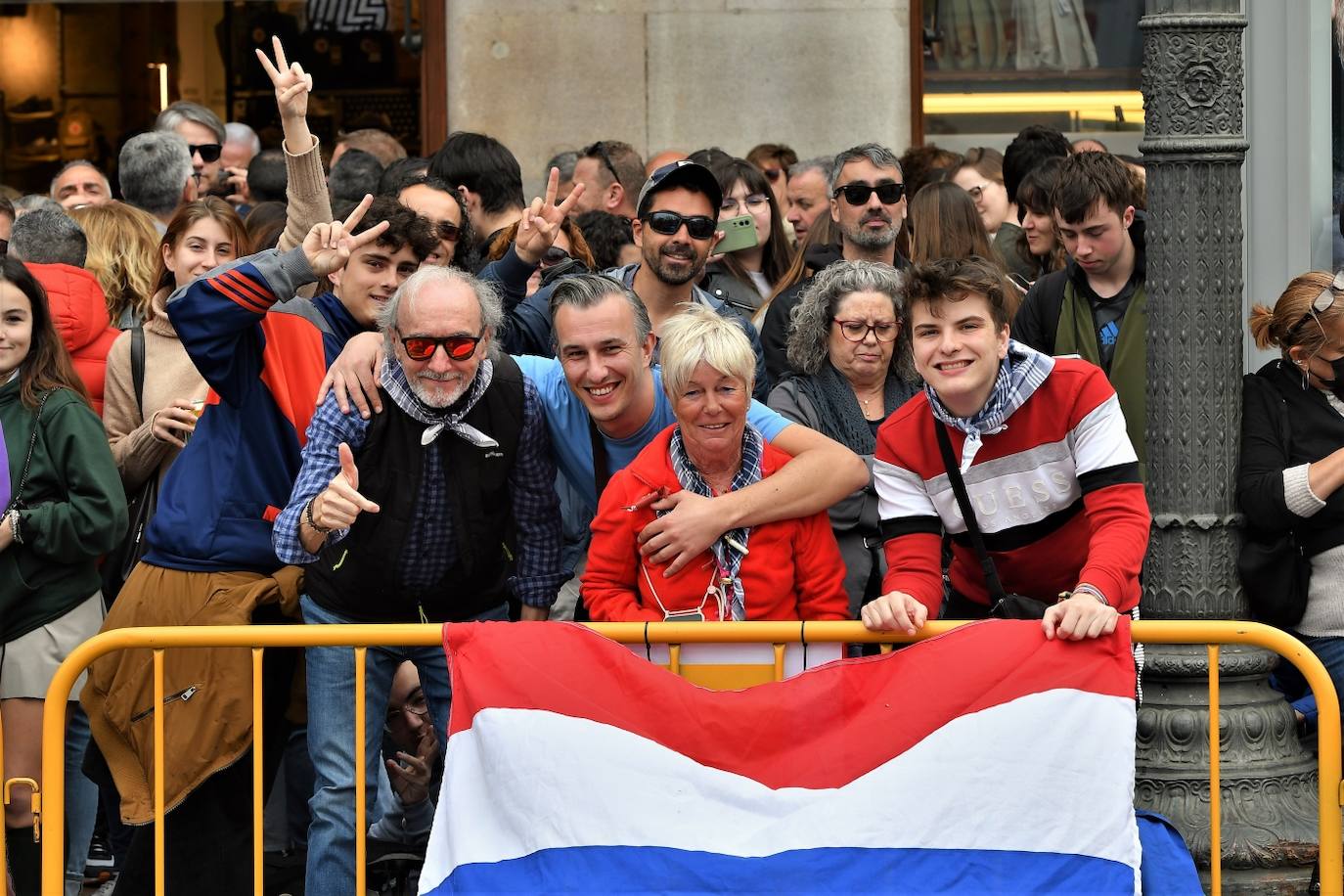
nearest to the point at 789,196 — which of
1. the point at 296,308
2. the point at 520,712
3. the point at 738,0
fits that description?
the point at 738,0

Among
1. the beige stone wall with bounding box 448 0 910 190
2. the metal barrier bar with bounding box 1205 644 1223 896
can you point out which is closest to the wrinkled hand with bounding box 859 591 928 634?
the metal barrier bar with bounding box 1205 644 1223 896

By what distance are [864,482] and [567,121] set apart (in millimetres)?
6081

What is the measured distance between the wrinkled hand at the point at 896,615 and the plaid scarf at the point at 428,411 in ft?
4.11

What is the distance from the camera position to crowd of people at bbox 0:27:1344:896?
5.19 m

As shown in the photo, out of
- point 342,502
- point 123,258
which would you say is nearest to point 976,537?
point 342,502

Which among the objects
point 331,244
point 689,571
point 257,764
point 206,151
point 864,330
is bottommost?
point 257,764

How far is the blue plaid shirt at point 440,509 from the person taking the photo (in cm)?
529

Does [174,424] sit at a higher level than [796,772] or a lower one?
higher

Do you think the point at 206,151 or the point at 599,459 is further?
the point at 206,151

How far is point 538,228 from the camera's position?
648 centimetres

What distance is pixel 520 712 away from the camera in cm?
480

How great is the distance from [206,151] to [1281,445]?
635 centimetres

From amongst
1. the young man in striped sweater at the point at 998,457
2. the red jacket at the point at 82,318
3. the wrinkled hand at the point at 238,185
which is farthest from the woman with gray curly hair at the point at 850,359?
the wrinkled hand at the point at 238,185

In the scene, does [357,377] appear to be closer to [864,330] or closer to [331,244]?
[331,244]
